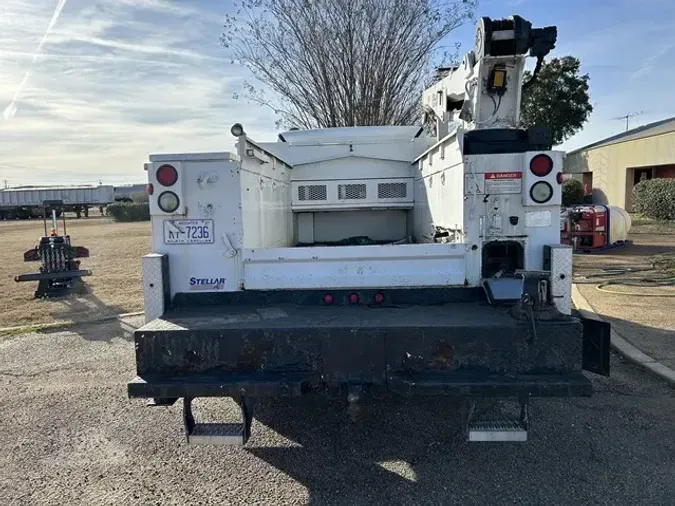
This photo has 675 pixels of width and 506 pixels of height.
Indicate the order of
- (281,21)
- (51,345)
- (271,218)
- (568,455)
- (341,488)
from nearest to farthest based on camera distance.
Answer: (341,488) < (568,455) < (271,218) < (51,345) < (281,21)

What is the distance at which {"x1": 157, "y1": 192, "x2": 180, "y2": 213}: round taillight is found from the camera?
3.45 m

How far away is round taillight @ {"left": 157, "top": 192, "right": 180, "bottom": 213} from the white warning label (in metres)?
2.03

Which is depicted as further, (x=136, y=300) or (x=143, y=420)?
(x=136, y=300)

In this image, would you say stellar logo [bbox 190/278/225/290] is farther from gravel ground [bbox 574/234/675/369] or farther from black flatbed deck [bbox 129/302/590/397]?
gravel ground [bbox 574/234/675/369]

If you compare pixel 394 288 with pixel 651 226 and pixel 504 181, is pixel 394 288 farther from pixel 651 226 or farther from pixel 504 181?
pixel 651 226

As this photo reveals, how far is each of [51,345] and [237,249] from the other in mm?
4149

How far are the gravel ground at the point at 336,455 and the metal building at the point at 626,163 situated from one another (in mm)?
28529

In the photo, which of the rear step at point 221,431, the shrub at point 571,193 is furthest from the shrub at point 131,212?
the rear step at point 221,431

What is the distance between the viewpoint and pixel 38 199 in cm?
5375

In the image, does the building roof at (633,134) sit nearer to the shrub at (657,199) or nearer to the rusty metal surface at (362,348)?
the shrub at (657,199)

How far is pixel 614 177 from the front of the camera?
32125mm

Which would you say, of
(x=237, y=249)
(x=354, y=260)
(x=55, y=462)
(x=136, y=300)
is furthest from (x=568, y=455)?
(x=136, y=300)

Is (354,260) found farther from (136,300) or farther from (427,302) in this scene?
(136,300)

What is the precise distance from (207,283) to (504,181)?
6.78ft
